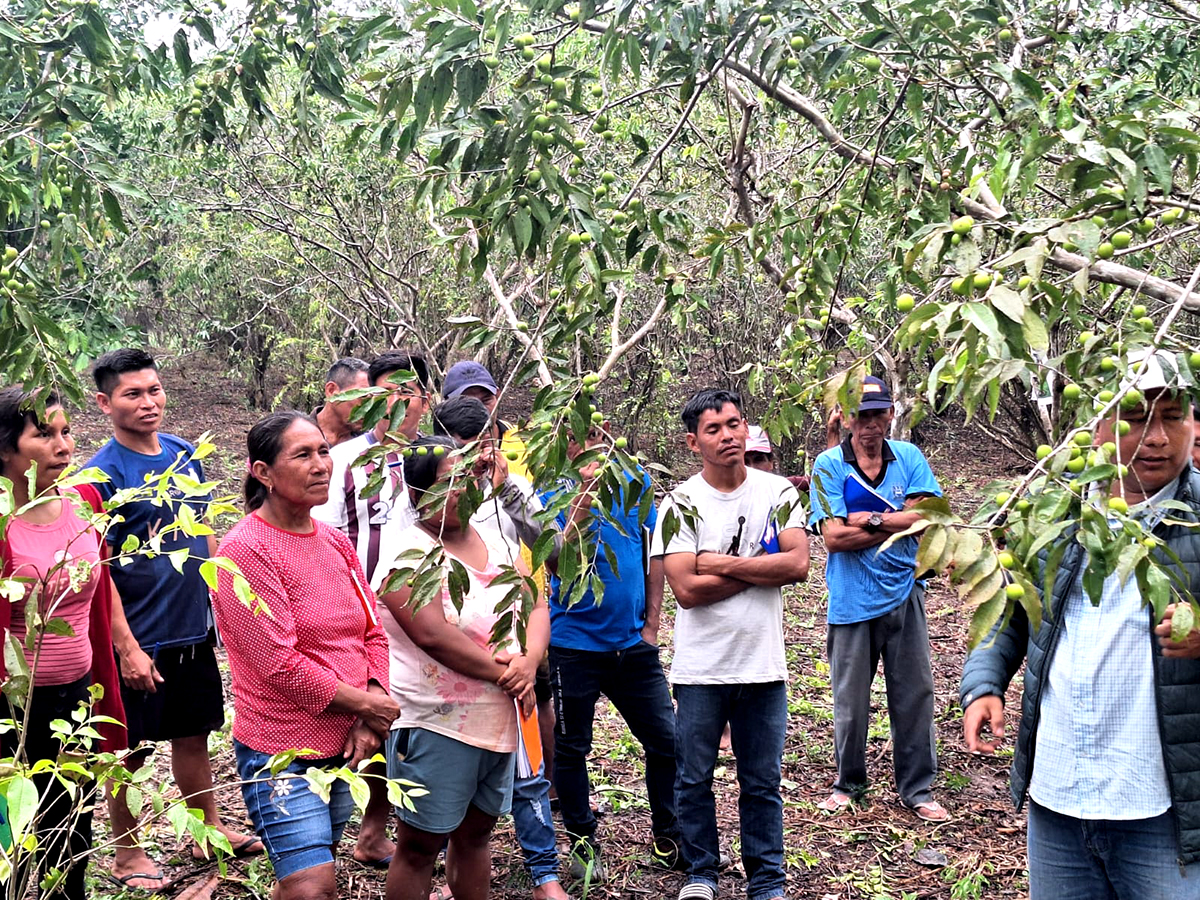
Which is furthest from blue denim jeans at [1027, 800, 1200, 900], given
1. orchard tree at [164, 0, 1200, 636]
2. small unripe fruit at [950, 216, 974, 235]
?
small unripe fruit at [950, 216, 974, 235]

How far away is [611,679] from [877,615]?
140cm

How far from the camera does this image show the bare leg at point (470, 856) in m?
3.75

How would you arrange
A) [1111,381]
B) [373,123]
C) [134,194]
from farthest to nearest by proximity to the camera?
[134,194] < [373,123] < [1111,381]

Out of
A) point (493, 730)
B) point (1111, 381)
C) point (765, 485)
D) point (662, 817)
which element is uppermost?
point (1111, 381)

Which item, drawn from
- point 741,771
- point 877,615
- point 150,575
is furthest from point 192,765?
point 877,615

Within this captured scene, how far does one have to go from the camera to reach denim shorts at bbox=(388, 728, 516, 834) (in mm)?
3516

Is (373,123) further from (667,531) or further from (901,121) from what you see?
(901,121)

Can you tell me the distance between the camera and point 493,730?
364 centimetres

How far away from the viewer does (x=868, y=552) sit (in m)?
5.26

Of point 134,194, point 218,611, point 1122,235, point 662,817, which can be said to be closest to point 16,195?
point 134,194

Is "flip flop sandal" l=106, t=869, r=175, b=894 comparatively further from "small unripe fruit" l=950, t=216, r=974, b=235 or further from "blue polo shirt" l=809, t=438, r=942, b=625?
"small unripe fruit" l=950, t=216, r=974, b=235

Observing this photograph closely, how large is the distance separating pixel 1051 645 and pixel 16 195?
3095 mm

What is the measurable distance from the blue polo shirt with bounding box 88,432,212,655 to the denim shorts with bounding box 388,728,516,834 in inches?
47.8

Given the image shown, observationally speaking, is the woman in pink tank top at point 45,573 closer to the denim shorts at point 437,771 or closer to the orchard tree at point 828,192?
the denim shorts at point 437,771
